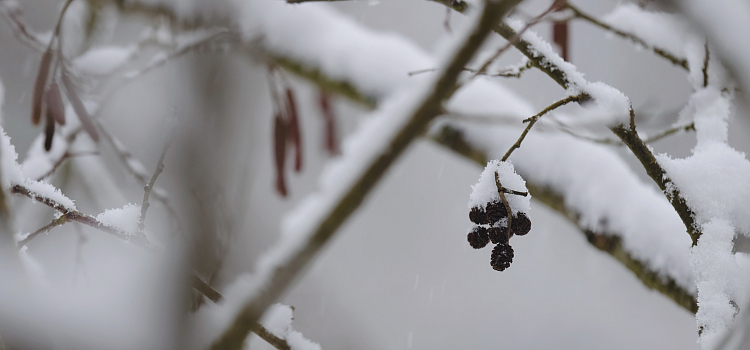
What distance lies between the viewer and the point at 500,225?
0.36 metres

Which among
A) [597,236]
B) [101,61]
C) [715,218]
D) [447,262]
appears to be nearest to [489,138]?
[597,236]

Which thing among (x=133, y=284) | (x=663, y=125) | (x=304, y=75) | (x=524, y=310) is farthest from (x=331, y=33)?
(x=524, y=310)

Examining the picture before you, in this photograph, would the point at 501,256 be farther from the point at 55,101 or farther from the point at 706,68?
the point at 55,101

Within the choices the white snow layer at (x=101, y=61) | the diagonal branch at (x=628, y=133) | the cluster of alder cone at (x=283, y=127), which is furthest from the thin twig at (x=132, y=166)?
the diagonal branch at (x=628, y=133)

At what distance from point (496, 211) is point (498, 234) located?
0.7 inches

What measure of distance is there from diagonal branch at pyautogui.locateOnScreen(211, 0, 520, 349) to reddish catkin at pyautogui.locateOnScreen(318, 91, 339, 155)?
2.47 ft

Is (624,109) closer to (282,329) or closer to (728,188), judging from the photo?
(728,188)

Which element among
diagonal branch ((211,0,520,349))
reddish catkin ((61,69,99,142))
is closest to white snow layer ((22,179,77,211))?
reddish catkin ((61,69,99,142))

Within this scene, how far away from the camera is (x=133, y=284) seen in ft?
1.20

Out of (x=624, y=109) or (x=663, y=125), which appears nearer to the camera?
(x=624, y=109)

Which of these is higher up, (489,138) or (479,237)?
(489,138)

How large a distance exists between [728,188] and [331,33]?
3.06ft

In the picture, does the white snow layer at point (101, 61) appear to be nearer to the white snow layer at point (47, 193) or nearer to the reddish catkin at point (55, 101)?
the reddish catkin at point (55, 101)

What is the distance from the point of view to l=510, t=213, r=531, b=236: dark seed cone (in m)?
0.35
